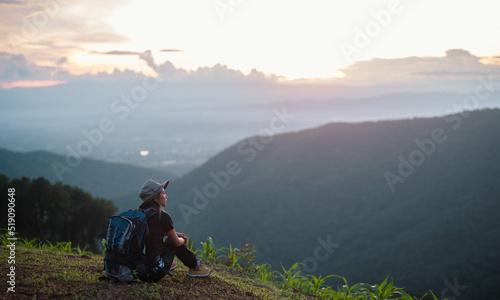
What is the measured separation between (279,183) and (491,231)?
232ft

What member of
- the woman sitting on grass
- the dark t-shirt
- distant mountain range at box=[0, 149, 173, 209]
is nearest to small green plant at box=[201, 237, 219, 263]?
the woman sitting on grass

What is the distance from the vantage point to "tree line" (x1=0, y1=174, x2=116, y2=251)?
45781 mm

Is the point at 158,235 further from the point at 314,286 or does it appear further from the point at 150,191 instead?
the point at 314,286

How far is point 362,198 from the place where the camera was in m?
117

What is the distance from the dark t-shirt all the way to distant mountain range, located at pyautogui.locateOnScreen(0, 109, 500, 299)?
6282cm

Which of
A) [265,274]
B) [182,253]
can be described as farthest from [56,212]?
[182,253]

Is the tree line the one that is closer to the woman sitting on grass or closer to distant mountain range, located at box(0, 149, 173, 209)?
the woman sitting on grass

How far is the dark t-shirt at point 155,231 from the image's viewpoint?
627cm

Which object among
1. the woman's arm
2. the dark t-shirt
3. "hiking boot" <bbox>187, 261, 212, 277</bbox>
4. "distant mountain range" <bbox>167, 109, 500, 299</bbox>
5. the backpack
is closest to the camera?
the backpack

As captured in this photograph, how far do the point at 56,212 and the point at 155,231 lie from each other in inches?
1889

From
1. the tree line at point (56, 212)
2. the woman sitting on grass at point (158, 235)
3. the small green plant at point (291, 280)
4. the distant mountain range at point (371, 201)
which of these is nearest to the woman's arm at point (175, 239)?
the woman sitting on grass at point (158, 235)

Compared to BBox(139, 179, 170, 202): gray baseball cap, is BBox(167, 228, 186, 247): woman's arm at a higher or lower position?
lower

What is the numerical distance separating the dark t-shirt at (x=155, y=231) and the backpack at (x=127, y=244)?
0.09 metres

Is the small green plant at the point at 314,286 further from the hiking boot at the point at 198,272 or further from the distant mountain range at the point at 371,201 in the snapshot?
the distant mountain range at the point at 371,201
